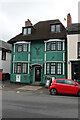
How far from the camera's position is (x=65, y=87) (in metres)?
12.3

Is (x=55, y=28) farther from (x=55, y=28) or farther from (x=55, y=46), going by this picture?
(x=55, y=46)

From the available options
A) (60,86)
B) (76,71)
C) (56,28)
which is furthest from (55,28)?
(60,86)

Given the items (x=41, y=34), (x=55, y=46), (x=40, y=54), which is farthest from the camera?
(x=41, y=34)

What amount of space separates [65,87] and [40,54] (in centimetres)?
934

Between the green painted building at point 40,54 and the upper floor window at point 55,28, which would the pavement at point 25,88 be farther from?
the upper floor window at point 55,28

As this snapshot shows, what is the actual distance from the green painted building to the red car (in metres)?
6.10

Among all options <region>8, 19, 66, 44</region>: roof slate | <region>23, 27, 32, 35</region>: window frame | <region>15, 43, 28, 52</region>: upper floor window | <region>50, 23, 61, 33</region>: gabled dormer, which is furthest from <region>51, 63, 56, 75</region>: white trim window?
<region>23, 27, 32, 35</region>: window frame

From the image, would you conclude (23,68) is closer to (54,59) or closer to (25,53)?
(25,53)

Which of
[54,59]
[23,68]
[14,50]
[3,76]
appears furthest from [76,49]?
[3,76]

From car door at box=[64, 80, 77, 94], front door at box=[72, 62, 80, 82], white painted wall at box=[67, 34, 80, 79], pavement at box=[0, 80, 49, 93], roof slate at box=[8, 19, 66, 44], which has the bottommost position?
pavement at box=[0, 80, 49, 93]

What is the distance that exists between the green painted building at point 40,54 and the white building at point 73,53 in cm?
119

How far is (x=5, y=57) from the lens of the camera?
1099 inches

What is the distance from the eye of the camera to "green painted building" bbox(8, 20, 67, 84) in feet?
62.7

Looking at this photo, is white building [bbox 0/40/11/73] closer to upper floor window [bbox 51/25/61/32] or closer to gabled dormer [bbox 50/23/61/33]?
gabled dormer [bbox 50/23/61/33]
